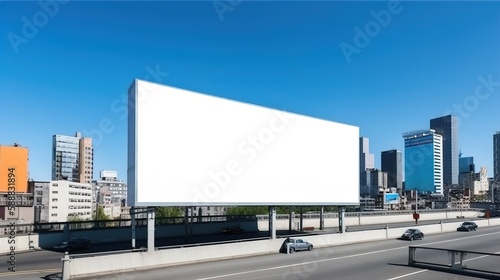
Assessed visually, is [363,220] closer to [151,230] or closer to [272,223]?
[272,223]

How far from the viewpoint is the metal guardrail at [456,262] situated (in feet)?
80.8

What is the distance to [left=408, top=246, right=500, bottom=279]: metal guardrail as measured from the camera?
970 inches

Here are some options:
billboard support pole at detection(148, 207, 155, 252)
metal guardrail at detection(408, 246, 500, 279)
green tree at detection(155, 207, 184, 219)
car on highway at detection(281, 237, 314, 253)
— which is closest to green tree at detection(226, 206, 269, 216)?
green tree at detection(155, 207, 184, 219)

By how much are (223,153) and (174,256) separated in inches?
331

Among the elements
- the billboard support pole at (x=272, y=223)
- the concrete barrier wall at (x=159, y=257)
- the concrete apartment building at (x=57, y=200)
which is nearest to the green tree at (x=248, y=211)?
the billboard support pole at (x=272, y=223)

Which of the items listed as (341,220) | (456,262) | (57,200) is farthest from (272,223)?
(57,200)

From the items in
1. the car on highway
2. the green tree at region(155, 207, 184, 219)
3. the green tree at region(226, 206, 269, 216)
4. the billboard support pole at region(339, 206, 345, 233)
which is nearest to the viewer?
the car on highway

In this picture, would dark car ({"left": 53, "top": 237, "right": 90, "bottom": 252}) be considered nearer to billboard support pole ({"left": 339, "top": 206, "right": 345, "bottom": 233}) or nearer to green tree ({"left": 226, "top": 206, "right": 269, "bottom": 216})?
billboard support pole ({"left": 339, "top": 206, "right": 345, "bottom": 233})

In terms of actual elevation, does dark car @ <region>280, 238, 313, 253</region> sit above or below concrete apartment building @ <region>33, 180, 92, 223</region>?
above

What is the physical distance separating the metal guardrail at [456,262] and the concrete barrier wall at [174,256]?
→ 11.0 m

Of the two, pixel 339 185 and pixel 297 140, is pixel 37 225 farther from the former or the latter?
pixel 339 185

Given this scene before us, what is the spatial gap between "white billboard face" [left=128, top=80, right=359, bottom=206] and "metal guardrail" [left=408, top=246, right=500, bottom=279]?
12425mm

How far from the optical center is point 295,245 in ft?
Result: 114

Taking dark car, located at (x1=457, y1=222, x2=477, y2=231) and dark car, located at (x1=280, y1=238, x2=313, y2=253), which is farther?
dark car, located at (x1=457, y1=222, x2=477, y2=231)
